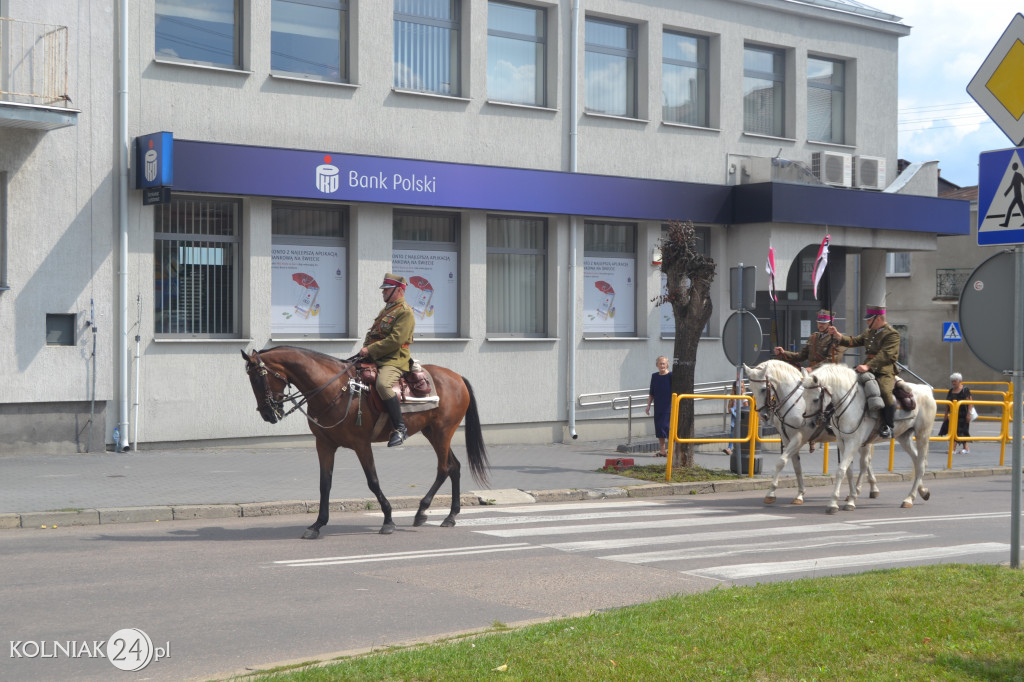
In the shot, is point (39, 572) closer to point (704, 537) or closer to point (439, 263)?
point (704, 537)

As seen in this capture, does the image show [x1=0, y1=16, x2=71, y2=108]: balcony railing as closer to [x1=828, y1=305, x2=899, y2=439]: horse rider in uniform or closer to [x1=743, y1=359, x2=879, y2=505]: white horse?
[x1=743, y1=359, x2=879, y2=505]: white horse

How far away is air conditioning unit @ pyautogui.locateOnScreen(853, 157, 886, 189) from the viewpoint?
26.8 m

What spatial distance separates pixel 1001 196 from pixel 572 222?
15.3 meters

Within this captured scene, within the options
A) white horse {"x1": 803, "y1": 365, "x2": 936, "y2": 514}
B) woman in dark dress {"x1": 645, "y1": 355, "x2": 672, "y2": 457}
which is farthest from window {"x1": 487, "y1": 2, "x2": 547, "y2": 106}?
white horse {"x1": 803, "y1": 365, "x2": 936, "y2": 514}

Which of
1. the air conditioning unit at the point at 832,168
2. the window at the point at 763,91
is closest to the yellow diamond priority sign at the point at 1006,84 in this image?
the air conditioning unit at the point at 832,168

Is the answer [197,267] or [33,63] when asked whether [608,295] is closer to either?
[197,267]

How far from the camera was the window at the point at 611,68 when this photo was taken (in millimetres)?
23969

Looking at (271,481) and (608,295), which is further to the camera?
(608,295)

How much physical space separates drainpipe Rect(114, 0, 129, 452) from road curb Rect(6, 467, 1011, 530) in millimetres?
5662

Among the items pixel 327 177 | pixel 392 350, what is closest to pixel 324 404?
pixel 392 350

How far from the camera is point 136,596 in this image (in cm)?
810

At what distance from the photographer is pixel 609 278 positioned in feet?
79.2

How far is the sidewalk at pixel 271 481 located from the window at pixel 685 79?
8.28 meters

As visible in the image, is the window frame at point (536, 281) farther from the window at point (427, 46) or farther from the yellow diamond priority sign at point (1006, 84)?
the yellow diamond priority sign at point (1006, 84)
